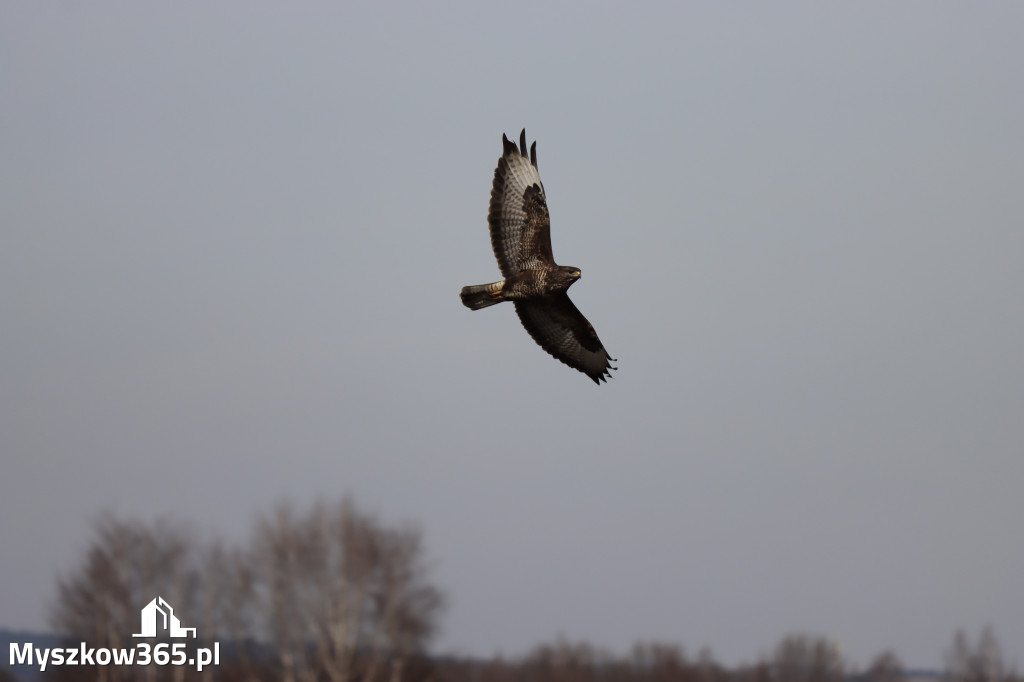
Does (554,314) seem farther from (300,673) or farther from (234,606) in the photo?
(234,606)

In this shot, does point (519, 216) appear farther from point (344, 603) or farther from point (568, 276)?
point (344, 603)

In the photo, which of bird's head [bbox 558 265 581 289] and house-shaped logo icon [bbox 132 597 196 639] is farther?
house-shaped logo icon [bbox 132 597 196 639]

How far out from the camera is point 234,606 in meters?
32.8

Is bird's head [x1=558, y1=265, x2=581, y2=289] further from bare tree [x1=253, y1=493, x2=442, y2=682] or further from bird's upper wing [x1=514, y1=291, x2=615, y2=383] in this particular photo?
bare tree [x1=253, y1=493, x2=442, y2=682]

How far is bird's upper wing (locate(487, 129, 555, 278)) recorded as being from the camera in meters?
18.1

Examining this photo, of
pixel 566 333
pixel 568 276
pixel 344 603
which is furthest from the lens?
pixel 344 603

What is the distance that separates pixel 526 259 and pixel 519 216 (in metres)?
0.57

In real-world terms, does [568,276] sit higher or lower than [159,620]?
higher

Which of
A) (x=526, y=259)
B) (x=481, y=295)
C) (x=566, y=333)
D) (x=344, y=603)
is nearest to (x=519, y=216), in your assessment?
(x=526, y=259)

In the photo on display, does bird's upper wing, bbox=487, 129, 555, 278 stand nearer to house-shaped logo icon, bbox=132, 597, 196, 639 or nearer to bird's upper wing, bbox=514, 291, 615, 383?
bird's upper wing, bbox=514, 291, 615, 383

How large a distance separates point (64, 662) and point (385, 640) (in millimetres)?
9437

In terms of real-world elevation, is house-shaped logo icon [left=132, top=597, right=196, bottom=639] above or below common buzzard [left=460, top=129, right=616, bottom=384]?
below

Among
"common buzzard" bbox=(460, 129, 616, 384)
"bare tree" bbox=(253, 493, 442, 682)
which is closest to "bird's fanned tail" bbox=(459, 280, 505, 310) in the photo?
"common buzzard" bbox=(460, 129, 616, 384)

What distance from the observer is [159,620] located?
34.4 m
